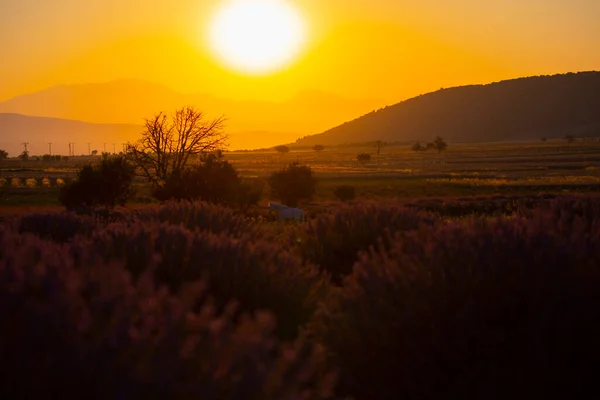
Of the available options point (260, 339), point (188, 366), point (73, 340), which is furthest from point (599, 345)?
point (73, 340)

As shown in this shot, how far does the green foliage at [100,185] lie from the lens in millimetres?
39312

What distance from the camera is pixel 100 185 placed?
3931 centimetres

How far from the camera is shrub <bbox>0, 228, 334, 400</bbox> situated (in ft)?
11.6

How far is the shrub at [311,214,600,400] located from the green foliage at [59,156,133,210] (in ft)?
112

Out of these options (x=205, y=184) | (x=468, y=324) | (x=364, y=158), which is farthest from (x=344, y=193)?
(x=364, y=158)

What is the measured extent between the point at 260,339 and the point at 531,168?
301ft

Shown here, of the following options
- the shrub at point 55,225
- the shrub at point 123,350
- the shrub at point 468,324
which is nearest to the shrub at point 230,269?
the shrub at point 468,324

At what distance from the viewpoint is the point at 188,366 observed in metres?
3.81

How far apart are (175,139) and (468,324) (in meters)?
36.3

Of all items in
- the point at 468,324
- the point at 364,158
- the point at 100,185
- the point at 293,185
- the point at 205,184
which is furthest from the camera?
the point at 364,158

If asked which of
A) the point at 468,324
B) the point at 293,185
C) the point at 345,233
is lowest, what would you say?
the point at 293,185

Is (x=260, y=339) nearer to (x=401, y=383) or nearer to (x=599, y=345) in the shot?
(x=401, y=383)

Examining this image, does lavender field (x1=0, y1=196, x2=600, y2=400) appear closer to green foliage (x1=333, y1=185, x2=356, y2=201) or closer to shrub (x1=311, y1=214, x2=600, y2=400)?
shrub (x1=311, y1=214, x2=600, y2=400)

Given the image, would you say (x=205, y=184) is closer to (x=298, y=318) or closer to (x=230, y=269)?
(x=230, y=269)
